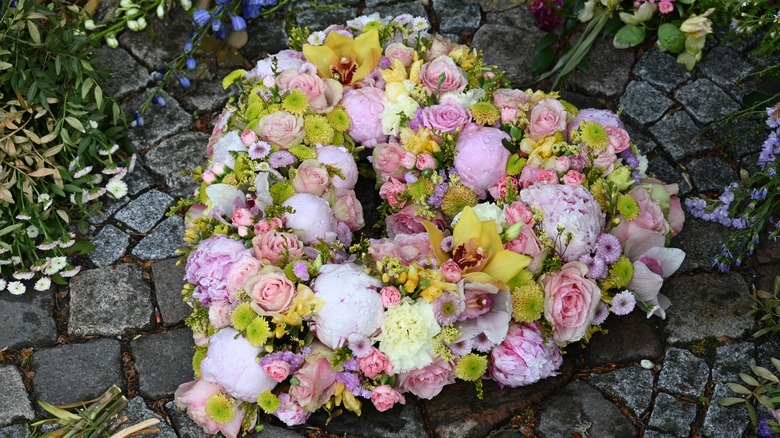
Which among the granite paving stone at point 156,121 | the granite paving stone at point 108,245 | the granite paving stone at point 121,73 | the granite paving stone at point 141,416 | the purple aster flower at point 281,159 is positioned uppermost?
the purple aster flower at point 281,159

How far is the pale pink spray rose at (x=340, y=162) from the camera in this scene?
9.94 feet

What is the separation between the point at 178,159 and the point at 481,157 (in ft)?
4.41

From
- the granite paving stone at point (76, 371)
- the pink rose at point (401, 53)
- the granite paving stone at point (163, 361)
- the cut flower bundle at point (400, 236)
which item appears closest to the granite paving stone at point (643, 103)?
the cut flower bundle at point (400, 236)

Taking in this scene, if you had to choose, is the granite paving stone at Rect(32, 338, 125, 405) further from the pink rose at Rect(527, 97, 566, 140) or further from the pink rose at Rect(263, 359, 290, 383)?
the pink rose at Rect(527, 97, 566, 140)

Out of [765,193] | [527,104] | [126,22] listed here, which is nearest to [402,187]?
[527,104]

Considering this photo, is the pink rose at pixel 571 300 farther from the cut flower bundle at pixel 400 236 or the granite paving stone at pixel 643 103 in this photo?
the granite paving stone at pixel 643 103

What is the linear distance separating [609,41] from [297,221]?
1.87 meters

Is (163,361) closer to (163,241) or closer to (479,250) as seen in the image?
(163,241)

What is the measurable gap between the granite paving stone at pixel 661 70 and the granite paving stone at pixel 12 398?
2.72 metres

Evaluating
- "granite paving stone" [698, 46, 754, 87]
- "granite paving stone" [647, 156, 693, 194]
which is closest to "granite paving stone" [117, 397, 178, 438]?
"granite paving stone" [647, 156, 693, 194]

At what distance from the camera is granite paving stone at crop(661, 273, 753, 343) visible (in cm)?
300

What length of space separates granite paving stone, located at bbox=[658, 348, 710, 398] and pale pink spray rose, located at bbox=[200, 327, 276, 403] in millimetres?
1281

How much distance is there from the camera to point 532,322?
2.71 m

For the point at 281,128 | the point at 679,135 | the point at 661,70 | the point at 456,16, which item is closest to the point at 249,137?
the point at 281,128
